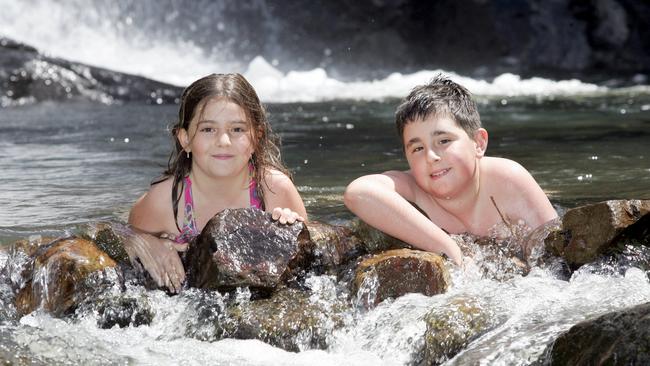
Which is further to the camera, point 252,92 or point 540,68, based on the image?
point 540,68

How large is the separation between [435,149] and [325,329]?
1.35m

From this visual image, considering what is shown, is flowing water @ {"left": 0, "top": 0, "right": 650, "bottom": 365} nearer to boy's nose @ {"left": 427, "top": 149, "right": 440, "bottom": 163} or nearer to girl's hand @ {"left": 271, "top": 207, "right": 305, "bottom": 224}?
girl's hand @ {"left": 271, "top": 207, "right": 305, "bottom": 224}

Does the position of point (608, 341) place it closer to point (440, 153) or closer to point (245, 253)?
point (245, 253)

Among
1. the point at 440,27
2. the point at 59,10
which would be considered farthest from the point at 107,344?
the point at 440,27

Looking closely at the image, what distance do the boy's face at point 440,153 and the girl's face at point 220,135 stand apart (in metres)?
0.87

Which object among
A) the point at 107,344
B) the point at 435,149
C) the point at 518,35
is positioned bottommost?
the point at 107,344

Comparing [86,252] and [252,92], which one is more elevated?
[252,92]

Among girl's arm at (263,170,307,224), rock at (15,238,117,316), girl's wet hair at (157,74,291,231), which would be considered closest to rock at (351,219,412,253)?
girl's arm at (263,170,307,224)

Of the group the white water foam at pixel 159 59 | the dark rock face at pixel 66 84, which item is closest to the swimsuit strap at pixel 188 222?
the dark rock face at pixel 66 84

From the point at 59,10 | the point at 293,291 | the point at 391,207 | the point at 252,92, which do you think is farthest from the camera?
the point at 59,10

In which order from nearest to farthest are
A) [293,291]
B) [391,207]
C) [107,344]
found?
[107,344] → [293,291] → [391,207]

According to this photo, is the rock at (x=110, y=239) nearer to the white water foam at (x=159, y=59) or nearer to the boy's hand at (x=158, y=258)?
the boy's hand at (x=158, y=258)

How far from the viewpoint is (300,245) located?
4699 millimetres

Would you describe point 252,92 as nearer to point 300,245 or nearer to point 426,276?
point 300,245
